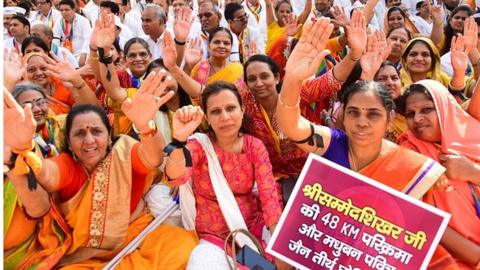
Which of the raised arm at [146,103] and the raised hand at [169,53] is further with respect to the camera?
the raised hand at [169,53]

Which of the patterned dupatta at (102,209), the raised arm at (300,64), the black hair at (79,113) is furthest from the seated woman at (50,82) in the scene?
the raised arm at (300,64)

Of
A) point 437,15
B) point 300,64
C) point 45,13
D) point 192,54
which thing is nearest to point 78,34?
point 45,13

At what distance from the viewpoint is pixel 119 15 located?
750 centimetres

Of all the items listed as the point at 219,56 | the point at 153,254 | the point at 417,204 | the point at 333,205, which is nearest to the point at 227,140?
the point at 153,254

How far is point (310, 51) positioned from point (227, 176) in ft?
2.65

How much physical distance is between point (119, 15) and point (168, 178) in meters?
5.49

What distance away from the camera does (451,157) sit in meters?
2.54

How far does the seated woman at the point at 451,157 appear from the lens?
2.41 m

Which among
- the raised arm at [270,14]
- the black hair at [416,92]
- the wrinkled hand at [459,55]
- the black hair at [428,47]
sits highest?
the raised arm at [270,14]

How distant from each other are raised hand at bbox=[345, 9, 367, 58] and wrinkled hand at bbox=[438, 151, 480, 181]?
0.99m

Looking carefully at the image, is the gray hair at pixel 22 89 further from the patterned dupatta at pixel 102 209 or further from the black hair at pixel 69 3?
the black hair at pixel 69 3

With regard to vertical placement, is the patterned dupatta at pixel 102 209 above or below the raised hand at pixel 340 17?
below

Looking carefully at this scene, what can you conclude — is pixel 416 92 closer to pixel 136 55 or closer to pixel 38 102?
pixel 38 102

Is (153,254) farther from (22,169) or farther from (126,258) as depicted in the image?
(22,169)
